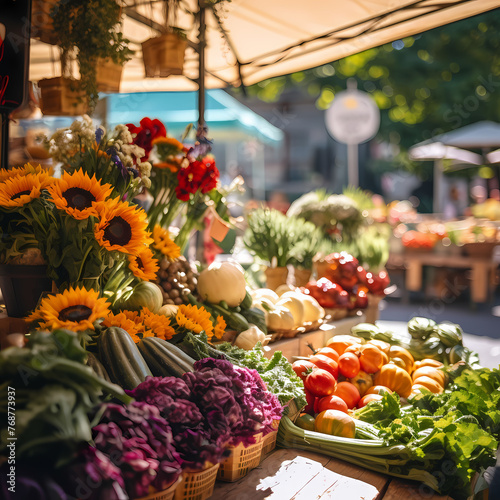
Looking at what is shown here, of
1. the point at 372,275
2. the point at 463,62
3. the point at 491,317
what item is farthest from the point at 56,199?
the point at 463,62

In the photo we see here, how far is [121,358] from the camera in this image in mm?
1561

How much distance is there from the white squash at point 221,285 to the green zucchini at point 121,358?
86 centimetres

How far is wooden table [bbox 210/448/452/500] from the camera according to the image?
1.67 metres

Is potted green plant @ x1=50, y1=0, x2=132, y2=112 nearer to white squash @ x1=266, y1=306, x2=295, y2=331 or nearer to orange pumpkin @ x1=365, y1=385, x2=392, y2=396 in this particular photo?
white squash @ x1=266, y1=306, x2=295, y2=331

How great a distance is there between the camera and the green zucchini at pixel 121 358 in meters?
1.54

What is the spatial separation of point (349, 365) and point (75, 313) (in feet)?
4.82

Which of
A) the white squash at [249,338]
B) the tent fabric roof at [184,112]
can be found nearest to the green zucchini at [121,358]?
the white squash at [249,338]

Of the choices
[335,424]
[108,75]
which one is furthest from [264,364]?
[108,75]

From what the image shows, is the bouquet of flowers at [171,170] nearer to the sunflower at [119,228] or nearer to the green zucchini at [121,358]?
the sunflower at [119,228]

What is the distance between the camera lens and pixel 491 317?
23.1ft

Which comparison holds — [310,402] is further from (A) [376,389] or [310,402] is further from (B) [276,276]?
(B) [276,276]

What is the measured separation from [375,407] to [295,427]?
15.6 inches

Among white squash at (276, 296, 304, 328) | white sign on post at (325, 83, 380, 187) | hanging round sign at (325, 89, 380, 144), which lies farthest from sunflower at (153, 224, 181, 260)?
hanging round sign at (325, 89, 380, 144)

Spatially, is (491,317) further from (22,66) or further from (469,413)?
(22,66)
